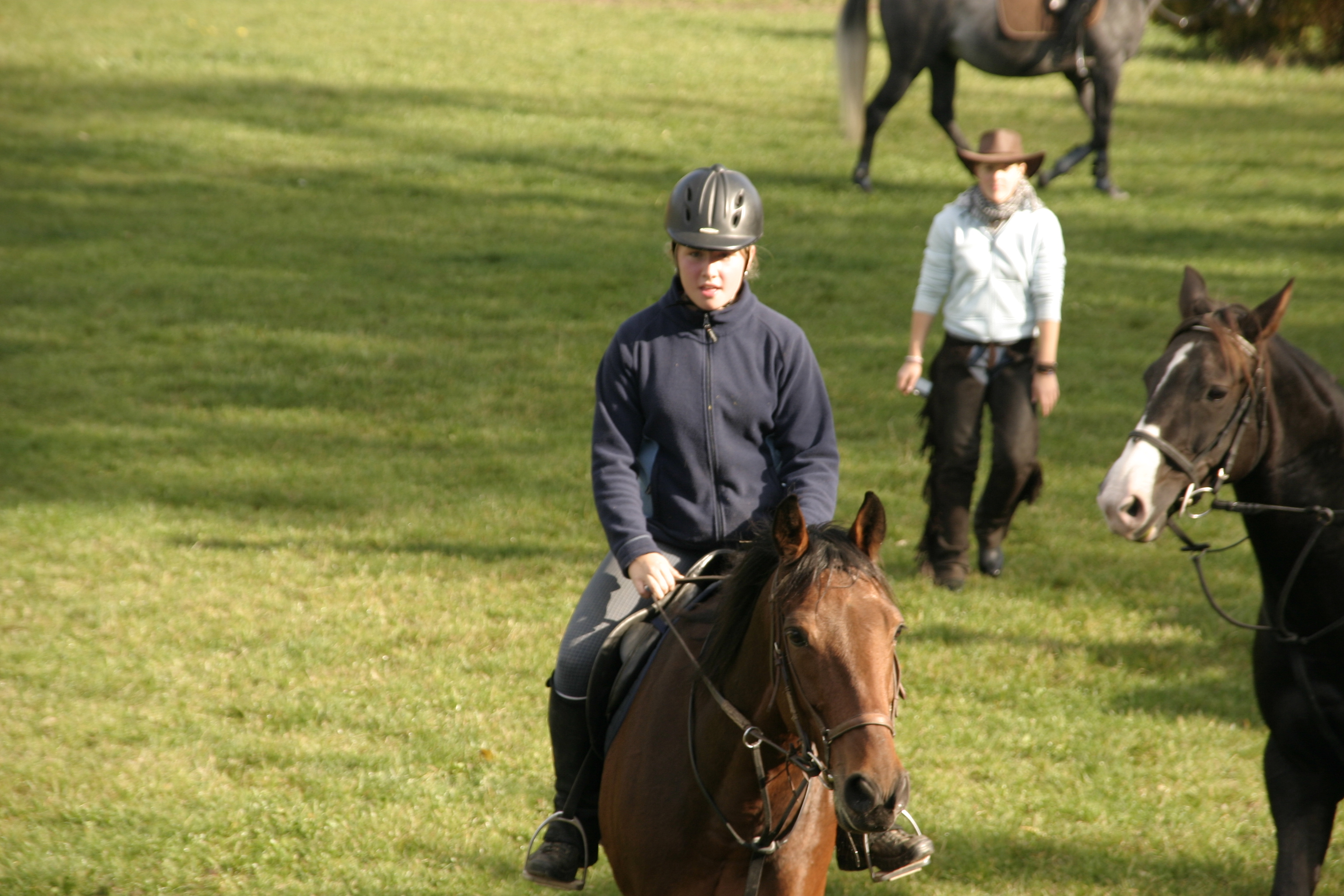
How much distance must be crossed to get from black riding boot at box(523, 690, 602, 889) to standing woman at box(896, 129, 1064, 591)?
Result: 378 centimetres

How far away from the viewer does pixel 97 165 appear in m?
17.8

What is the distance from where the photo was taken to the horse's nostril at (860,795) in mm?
2654

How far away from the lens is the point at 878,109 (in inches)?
639

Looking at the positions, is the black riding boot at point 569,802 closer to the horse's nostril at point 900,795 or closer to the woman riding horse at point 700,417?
the woman riding horse at point 700,417

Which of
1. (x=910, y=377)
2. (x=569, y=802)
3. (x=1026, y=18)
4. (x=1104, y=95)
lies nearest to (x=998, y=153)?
(x=910, y=377)

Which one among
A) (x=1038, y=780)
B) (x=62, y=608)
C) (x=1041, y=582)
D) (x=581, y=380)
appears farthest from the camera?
(x=581, y=380)

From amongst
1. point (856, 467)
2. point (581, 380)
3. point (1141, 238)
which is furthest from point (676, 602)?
point (1141, 238)

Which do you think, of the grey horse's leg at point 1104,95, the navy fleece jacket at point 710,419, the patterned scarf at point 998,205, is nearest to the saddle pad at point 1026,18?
the grey horse's leg at point 1104,95

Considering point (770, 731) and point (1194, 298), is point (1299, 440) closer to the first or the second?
point (1194, 298)

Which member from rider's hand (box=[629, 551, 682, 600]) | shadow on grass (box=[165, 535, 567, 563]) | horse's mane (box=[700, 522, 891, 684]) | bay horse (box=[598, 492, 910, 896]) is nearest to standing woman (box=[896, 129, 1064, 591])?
shadow on grass (box=[165, 535, 567, 563])

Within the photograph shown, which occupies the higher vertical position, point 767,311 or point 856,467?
point 767,311

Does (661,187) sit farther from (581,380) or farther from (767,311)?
(767,311)

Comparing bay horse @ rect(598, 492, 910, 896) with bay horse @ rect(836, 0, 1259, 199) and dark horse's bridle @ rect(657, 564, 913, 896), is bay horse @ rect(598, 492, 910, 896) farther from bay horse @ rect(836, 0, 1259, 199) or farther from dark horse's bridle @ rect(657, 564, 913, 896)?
bay horse @ rect(836, 0, 1259, 199)

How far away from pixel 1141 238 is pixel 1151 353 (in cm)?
390
